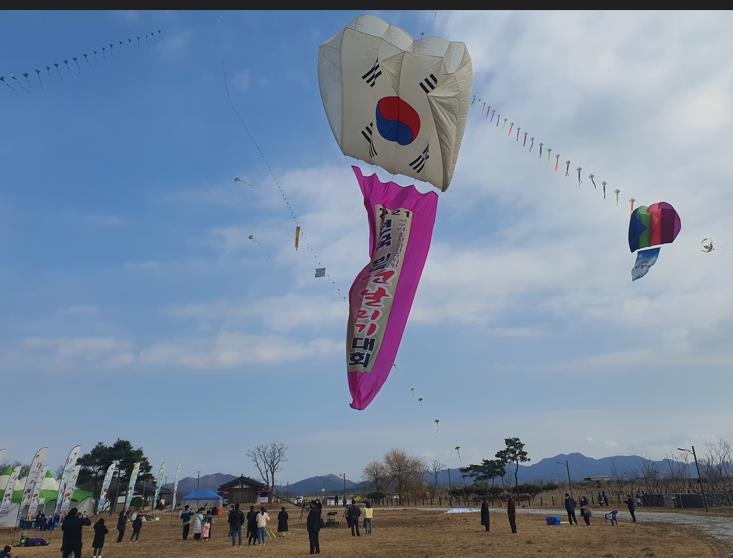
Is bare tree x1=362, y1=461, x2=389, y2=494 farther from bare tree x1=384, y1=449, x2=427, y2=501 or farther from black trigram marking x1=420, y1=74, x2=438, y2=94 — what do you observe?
black trigram marking x1=420, y1=74, x2=438, y2=94

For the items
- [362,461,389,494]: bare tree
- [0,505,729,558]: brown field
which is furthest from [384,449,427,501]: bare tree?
[0,505,729,558]: brown field

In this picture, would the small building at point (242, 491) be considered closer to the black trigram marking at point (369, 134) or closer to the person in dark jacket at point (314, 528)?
the person in dark jacket at point (314, 528)

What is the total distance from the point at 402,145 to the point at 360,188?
1505 mm

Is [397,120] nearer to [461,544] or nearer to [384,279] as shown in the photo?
[384,279]

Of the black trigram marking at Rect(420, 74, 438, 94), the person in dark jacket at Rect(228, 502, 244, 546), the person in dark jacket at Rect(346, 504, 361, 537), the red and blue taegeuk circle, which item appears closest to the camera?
the black trigram marking at Rect(420, 74, 438, 94)

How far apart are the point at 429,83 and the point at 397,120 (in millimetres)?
1104

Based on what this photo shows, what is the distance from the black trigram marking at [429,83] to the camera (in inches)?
479

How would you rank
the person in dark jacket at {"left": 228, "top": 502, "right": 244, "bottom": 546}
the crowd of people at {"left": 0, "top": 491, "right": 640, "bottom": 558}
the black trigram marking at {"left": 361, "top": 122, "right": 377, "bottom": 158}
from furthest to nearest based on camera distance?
the person in dark jacket at {"left": 228, "top": 502, "right": 244, "bottom": 546} < the crowd of people at {"left": 0, "top": 491, "right": 640, "bottom": 558} < the black trigram marking at {"left": 361, "top": 122, "right": 377, "bottom": 158}

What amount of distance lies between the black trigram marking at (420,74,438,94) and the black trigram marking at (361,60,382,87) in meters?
1.03

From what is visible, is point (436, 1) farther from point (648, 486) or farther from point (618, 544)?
point (648, 486)

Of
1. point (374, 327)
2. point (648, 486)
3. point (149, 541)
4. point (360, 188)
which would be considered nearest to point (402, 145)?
point (360, 188)

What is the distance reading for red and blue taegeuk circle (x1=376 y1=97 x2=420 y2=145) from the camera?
12.4m

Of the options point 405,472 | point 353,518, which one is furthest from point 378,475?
point 353,518

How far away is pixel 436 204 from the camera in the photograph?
13234 mm
